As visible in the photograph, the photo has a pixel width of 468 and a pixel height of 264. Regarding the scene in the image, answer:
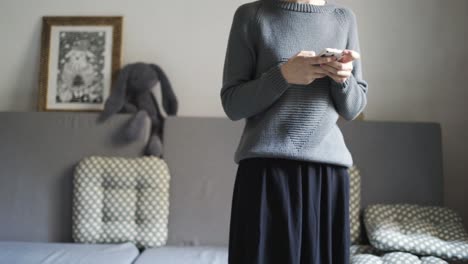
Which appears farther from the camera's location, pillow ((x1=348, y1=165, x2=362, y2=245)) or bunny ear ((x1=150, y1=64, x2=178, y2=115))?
bunny ear ((x1=150, y1=64, x2=178, y2=115))

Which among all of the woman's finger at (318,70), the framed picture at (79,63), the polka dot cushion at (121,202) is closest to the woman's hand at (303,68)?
the woman's finger at (318,70)

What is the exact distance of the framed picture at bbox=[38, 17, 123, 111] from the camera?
1966 millimetres

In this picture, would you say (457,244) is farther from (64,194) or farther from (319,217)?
(64,194)

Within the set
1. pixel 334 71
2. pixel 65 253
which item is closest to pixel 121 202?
pixel 65 253

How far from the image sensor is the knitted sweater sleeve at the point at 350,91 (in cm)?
68

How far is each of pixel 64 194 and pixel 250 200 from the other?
134 centimetres

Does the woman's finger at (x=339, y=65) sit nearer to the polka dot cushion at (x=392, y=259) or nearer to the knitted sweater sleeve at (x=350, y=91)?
the knitted sweater sleeve at (x=350, y=91)

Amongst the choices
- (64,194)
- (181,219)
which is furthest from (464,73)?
(64,194)

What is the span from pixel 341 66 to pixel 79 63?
1.67 metres

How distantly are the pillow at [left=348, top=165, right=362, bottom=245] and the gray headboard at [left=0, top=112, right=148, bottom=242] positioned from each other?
92cm

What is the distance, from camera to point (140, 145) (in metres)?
1.79

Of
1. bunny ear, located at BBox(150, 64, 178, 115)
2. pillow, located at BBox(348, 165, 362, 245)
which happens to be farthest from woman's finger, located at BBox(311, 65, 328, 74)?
bunny ear, located at BBox(150, 64, 178, 115)

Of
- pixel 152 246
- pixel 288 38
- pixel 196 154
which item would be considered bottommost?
pixel 152 246

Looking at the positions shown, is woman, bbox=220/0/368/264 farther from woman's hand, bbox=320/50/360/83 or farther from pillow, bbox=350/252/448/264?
pillow, bbox=350/252/448/264
